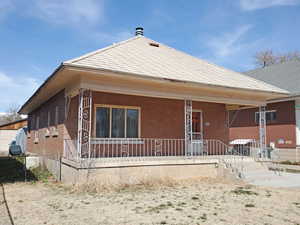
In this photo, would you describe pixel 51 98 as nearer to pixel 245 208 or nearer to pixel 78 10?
pixel 78 10

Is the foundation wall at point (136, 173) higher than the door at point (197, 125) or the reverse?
the reverse

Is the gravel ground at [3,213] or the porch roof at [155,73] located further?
the porch roof at [155,73]

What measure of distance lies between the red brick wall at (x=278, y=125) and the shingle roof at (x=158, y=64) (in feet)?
14.2

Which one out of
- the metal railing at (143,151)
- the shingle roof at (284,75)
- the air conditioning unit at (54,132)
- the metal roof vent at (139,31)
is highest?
the metal roof vent at (139,31)

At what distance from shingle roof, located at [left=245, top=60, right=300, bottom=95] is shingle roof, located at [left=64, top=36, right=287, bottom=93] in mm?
5556

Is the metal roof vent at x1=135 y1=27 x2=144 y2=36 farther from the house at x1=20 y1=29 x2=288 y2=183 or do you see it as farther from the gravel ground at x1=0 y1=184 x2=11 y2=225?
the gravel ground at x1=0 y1=184 x2=11 y2=225

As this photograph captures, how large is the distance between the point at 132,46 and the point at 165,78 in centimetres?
A: 398

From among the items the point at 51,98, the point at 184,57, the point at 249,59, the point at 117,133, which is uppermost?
the point at 249,59

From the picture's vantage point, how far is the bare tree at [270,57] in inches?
1452

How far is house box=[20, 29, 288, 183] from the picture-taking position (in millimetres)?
8969

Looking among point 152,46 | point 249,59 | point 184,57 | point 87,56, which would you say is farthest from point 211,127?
point 249,59

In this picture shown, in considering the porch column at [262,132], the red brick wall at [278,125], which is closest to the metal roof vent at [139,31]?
the porch column at [262,132]

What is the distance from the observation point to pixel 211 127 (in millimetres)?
13711

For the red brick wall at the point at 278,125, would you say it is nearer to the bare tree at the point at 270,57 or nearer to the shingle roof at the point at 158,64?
the shingle roof at the point at 158,64
